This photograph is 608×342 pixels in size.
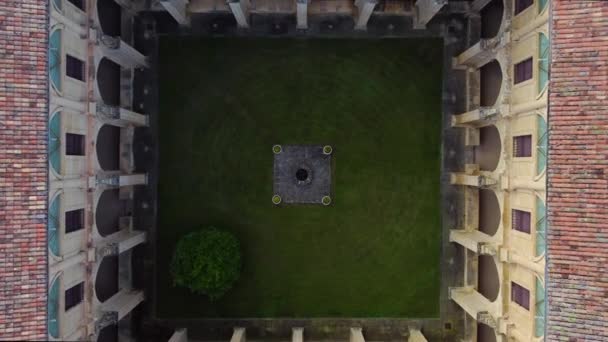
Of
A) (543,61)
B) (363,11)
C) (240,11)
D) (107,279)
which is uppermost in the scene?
(363,11)

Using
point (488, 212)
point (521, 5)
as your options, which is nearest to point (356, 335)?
point (488, 212)

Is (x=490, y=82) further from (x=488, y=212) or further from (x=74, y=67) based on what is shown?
(x=74, y=67)

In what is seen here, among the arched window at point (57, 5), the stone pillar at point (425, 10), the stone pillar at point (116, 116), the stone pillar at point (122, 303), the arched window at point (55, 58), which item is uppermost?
the stone pillar at point (425, 10)

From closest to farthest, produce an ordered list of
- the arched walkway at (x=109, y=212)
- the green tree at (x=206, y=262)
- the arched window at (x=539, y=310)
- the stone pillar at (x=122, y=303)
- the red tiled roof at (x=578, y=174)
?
the red tiled roof at (x=578, y=174) → the arched window at (x=539, y=310) → the stone pillar at (x=122, y=303) → the green tree at (x=206, y=262) → the arched walkway at (x=109, y=212)

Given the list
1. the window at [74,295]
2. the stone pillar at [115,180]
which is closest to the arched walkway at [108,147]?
the stone pillar at [115,180]

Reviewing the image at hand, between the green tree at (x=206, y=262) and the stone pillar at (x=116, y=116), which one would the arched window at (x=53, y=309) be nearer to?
the green tree at (x=206, y=262)

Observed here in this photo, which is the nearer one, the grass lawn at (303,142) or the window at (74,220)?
the window at (74,220)

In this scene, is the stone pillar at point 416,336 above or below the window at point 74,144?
below
